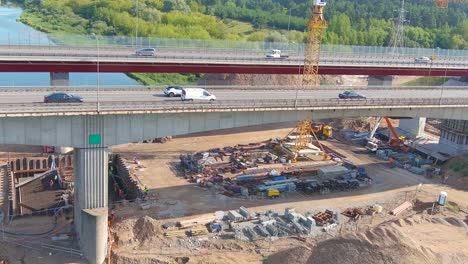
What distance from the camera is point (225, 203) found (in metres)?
46.4

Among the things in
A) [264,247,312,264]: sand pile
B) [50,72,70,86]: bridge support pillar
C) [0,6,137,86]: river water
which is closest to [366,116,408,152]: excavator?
[264,247,312,264]: sand pile

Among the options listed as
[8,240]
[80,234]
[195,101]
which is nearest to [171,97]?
[195,101]

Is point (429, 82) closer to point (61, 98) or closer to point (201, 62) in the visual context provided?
point (201, 62)

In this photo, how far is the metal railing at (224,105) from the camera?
3409cm

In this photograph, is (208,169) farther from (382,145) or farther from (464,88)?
(464,88)

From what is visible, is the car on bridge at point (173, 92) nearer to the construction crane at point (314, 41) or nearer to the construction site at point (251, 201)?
the construction site at point (251, 201)

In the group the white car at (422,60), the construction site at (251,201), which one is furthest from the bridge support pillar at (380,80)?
the construction site at (251,201)

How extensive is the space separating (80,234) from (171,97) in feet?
42.3

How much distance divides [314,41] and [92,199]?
120 feet

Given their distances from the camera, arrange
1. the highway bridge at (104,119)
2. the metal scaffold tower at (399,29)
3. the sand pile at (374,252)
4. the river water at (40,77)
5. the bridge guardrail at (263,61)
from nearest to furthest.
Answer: the sand pile at (374,252)
the highway bridge at (104,119)
the bridge guardrail at (263,61)
the river water at (40,77)
the metal scaffold tower at (399,29)

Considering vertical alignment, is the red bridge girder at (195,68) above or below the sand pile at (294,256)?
above

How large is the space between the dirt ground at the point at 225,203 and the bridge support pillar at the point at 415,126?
9.51m

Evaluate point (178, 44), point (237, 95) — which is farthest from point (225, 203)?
point (178, 44)

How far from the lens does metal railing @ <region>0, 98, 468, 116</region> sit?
34.1m
